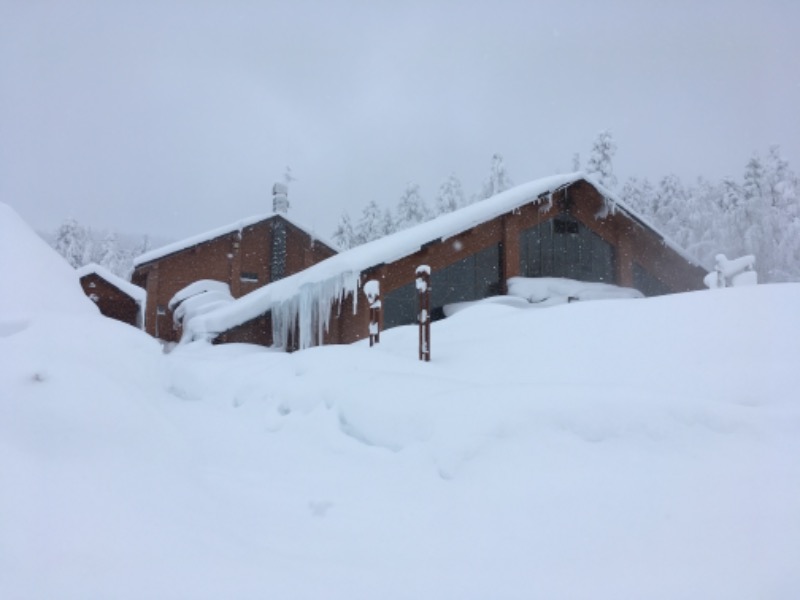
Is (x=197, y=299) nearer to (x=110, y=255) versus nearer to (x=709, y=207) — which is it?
(x=709, y=207)

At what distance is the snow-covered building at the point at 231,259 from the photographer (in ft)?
62.4

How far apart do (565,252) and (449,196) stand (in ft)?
83.0

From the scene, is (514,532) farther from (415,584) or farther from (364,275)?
(364,275)

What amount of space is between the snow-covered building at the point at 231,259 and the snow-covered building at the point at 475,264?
18.9 ft

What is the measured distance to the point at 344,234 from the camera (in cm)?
3828

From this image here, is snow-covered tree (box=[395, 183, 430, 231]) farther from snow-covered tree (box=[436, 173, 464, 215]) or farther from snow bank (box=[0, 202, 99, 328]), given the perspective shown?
snow bank (box=[0, 202, 99, 328])

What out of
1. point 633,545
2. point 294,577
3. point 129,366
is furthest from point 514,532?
point 129,366

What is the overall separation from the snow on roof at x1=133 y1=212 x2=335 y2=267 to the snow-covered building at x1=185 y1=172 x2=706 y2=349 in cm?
600

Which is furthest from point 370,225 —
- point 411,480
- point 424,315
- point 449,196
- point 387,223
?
point 411,480

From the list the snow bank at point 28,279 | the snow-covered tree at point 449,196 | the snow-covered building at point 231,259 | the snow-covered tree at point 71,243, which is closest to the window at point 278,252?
the snow-covered building at point 231,259

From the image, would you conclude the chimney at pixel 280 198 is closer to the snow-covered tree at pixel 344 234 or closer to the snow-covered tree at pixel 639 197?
the snow-covered tree at pixel 344 234

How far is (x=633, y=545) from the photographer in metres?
2.29

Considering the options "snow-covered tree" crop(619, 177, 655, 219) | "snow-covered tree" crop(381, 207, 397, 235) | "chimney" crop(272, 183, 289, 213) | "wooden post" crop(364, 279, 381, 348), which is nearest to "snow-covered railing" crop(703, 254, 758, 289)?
"wooden post" crop(364, 279, 381, 348)

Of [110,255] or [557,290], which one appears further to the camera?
[110,255]
